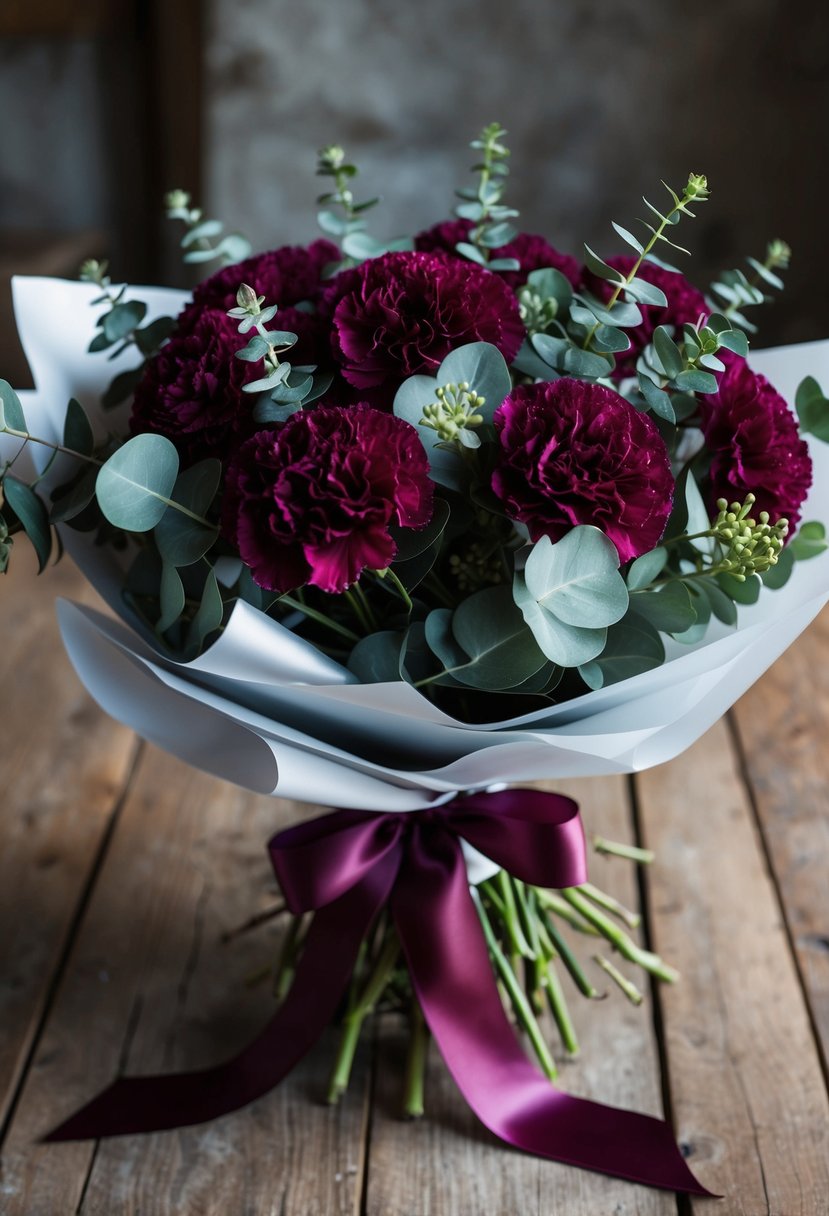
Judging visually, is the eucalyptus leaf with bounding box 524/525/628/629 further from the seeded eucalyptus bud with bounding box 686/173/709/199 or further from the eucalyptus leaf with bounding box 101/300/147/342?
the eucalyptus leaf with bounding box 101/300/147/342

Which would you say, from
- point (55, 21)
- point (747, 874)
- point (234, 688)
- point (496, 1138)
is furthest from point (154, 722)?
point (55, 21)

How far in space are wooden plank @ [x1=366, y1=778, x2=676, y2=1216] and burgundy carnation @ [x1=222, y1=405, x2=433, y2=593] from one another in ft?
1.24

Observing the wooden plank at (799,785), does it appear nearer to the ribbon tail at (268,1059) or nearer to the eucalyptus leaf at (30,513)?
the ribbon tail at (268,1059)

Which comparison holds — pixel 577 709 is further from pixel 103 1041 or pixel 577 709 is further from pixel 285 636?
pixel 103 1041

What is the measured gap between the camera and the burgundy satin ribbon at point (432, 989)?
685 mm

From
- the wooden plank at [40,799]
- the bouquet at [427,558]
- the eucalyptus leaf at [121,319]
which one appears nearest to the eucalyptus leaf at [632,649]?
the bouquet at [427,558]

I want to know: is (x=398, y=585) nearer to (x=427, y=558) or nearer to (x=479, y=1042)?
(x=427, y=558)

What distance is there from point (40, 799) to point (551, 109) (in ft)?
4.58

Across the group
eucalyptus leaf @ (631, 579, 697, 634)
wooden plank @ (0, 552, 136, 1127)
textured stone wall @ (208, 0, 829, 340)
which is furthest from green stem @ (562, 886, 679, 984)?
textured stone wall @ (208, 0, 829, 340)

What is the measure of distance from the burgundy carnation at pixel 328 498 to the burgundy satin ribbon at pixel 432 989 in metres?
0.23

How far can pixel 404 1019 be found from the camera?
0.80m

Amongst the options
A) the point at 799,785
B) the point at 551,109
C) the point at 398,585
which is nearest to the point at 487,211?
the point at 398,585

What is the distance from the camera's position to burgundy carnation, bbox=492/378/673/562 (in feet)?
1.71

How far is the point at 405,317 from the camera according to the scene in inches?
21.8
